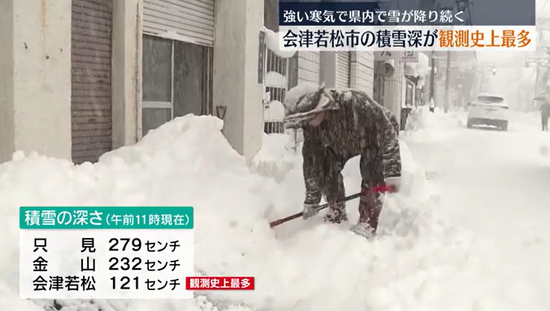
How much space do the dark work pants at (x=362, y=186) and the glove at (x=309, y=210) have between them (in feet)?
0.40

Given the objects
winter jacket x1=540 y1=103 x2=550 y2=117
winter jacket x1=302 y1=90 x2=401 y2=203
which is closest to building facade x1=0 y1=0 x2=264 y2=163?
winter jacket x1=302 y1=90 x2=401 y2=203

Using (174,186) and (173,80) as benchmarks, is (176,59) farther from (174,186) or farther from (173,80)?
(174,186)

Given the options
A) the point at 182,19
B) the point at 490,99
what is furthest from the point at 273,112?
the point at 490,99

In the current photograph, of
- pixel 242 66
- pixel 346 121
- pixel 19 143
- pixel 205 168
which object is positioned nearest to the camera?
pixel 19 143

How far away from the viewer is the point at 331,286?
134 inches

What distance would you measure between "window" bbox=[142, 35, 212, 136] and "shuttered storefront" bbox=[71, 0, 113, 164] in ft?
1.89

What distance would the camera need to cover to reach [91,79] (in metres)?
4.52

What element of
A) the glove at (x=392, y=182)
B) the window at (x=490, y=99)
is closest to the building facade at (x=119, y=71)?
the glove at (x=392, y=182)

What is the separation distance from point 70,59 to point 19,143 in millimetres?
749

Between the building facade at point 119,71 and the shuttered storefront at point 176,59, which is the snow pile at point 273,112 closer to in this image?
the building facade at point 119,71

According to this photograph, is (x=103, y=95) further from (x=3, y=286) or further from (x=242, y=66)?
(x=3, y=286)

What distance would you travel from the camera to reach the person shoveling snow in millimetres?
4148

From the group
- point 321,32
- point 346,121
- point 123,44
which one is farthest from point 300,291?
point 123,44

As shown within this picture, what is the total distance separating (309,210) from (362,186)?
1.42 ft
